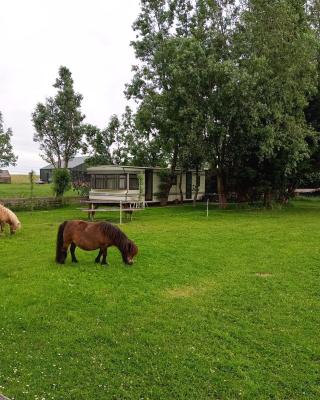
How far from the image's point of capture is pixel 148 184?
1155 inches

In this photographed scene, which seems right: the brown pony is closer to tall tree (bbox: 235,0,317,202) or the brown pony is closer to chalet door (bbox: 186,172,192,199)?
tall tree (bbox: 235,0,317,202)

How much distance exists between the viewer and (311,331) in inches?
256

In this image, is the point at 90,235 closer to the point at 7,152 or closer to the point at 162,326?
the point at 162,326

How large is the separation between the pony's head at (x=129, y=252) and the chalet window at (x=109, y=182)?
17422 mm

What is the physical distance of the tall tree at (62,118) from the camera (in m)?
44.2

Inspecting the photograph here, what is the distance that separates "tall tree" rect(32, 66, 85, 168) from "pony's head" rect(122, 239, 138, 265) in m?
35.8

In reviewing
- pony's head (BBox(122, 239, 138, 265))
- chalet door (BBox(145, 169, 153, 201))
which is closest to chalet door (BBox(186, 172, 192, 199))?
chalet door (BBox(145, 169, 153, 201))

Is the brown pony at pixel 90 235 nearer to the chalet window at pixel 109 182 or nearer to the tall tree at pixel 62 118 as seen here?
the chalet window at pixel 109 182

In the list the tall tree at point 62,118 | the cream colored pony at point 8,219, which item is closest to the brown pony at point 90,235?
the cream colored pony at point 8,219

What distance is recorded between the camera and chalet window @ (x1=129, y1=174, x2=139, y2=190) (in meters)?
27.5

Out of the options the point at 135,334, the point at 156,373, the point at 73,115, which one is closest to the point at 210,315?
the point at 135,334

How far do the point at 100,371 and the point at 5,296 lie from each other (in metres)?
3.16

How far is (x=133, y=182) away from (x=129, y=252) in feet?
59.2

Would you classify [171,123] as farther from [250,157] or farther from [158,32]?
[158,32]
